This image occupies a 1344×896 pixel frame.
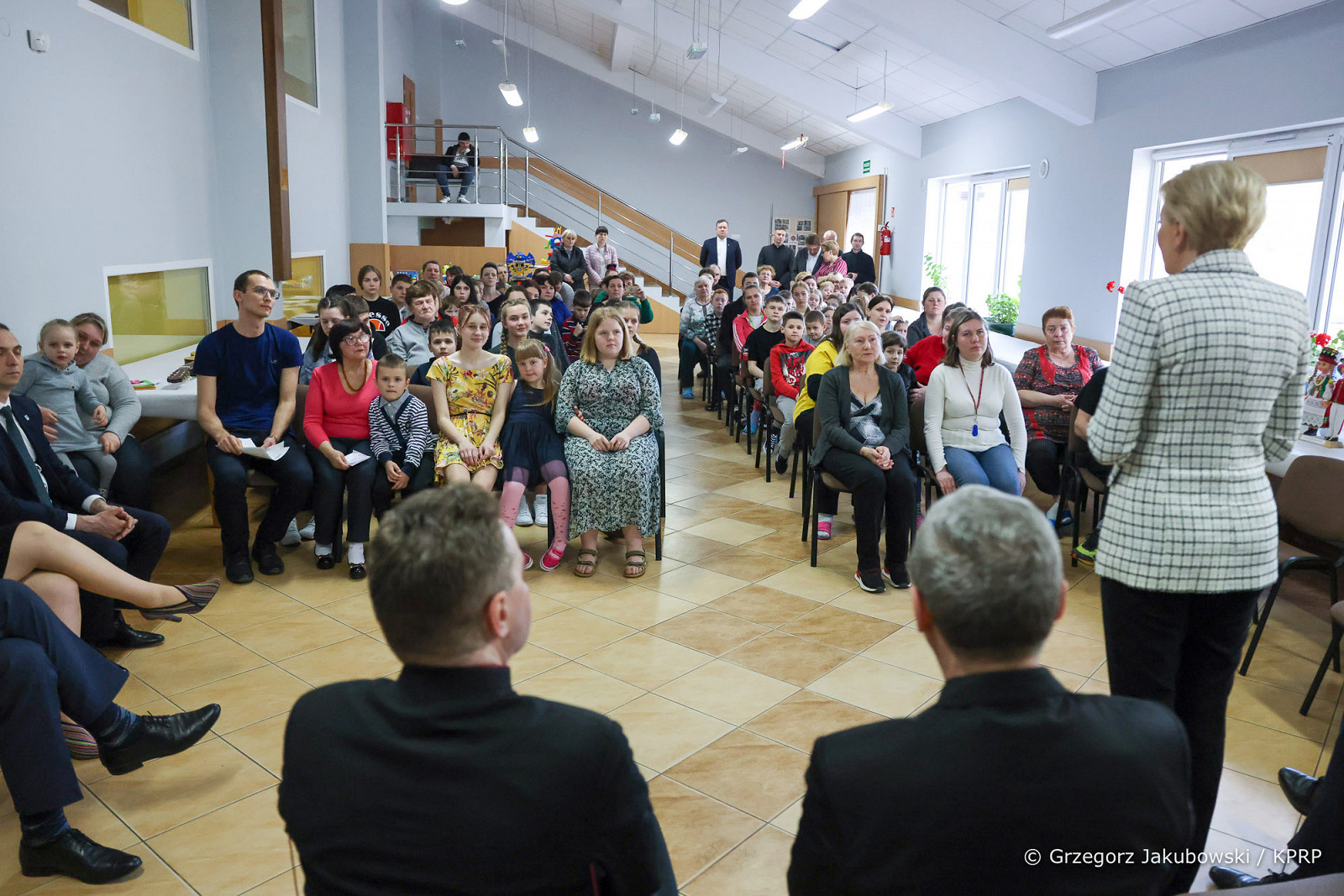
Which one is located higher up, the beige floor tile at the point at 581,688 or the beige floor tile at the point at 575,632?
the beige floor tile at the point at 575,632

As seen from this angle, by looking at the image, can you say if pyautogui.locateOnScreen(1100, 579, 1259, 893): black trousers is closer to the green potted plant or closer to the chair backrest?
the chair backrest

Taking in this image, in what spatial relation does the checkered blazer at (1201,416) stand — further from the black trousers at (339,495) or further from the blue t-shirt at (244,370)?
the blue t-shirt at (244,370)

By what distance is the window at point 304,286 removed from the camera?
8367 mm

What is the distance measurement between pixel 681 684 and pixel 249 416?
8.38 feet

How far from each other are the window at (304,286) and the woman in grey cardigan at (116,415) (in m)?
3.94

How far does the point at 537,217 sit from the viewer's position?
15.0 m

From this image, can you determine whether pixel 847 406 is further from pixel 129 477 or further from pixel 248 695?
pixel 129 477

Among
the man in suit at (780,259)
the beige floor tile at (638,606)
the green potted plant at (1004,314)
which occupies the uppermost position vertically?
the man in suit at (780,259)

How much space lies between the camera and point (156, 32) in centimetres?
572

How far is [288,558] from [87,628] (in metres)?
1.23

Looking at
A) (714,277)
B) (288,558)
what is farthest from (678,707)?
(714,277)

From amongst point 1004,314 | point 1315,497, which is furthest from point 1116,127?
point 1315,497

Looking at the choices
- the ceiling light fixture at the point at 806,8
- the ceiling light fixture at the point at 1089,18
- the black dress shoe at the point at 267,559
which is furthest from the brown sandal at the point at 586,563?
the ceiling light fixture at the point at 806,8

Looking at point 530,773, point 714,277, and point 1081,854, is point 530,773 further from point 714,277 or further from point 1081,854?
point 714,277
